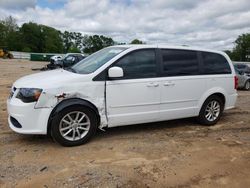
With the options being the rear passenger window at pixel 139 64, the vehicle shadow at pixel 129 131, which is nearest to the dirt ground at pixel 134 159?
the vehicle shadow at pixel 129 131

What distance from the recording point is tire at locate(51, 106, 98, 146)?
5.28 metres

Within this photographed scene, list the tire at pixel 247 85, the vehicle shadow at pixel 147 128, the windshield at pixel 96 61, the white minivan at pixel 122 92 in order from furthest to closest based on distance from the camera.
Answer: the tire at pixel 247 85 < the vehicle shadow at pixel 147 128 < the windshield at pixel 96 61 < the white minivan at pixel 122 92

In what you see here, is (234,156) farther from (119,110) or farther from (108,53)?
(108,53)

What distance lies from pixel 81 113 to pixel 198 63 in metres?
2.91

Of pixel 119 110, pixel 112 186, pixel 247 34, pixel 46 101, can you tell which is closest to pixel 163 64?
pixel 119 110

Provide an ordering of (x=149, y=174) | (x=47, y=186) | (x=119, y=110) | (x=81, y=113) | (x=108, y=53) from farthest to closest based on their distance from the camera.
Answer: (x=108, y=53)
(x=119, y=110)
(x=81, y=113)
(x=149, y=174)
(x=47, y=186)

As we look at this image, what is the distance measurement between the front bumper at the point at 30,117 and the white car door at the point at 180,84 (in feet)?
7.67

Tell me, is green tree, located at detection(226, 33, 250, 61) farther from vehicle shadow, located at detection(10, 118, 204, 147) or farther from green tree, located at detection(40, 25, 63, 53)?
vehicle shadow, located at detection(10, 118, 204, 147)

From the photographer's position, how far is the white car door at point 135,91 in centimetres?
576

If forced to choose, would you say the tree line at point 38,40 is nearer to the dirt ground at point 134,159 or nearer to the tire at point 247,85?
the tire at point 247,85

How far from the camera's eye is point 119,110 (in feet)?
19.1

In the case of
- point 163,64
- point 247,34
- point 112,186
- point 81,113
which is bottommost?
point 112,186

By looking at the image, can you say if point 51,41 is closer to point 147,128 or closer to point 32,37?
point 32,37

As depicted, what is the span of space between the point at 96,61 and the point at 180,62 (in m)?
1.77
